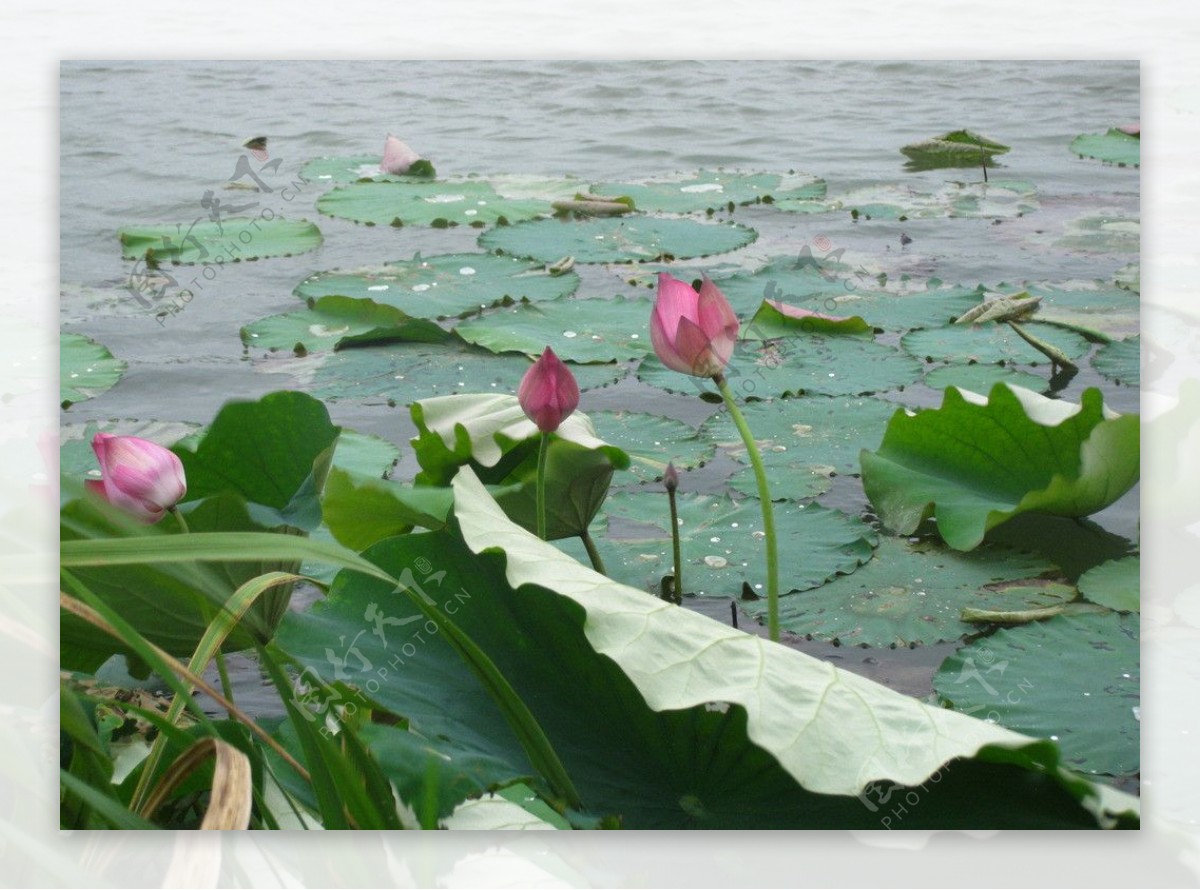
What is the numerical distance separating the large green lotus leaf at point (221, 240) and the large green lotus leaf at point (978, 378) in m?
0.71

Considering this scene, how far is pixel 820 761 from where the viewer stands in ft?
2.71

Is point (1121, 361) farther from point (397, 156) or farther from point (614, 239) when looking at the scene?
point (397, 156)

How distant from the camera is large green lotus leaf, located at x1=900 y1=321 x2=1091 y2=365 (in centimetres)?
138

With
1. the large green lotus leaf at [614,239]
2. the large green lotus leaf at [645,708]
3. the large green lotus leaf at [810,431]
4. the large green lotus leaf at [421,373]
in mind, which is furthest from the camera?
the large green lotus leaf at [614,239]

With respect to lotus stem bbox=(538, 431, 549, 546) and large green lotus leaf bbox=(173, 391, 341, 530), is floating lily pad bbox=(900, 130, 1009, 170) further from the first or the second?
large green lotus leaf bbox=(173, 391, 341, 530)

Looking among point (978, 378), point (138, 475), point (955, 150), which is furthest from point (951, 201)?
point (138, 475)

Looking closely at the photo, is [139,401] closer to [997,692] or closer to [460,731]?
[460,731]

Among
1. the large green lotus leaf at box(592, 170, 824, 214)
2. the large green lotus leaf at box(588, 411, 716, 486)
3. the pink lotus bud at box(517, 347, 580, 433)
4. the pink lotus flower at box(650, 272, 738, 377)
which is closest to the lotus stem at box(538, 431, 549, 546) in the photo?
the pink lotus bud at box(517, 347, 580, 433)

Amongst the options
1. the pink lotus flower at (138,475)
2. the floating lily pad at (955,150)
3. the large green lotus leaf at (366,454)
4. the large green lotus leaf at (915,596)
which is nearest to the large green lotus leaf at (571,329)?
the large green lotus leaf at (366,454)

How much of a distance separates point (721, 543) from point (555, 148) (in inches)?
18.3

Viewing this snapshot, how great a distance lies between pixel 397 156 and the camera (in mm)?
1385

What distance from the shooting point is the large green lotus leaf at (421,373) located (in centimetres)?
139

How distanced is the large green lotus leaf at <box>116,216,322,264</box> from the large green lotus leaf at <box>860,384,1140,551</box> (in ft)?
2.24

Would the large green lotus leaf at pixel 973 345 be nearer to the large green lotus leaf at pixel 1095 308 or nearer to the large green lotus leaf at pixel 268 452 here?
the large green lotus leaf at pixel 1095 308
